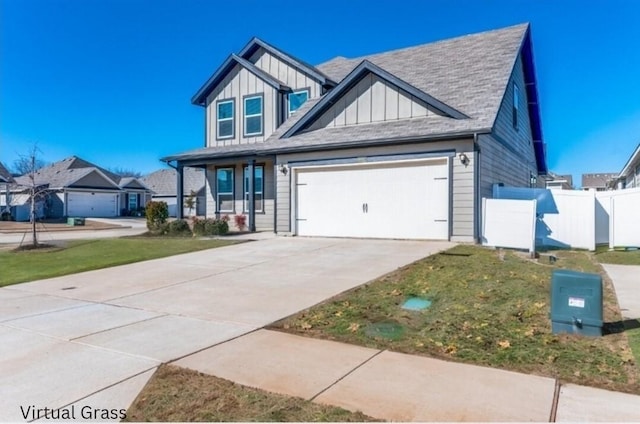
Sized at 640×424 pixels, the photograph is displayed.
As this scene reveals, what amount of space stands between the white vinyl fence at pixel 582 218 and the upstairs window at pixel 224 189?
11.2 meters

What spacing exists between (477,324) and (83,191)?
4172 cm

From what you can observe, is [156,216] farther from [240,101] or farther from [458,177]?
[458,177]

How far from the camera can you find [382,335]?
15.5ft

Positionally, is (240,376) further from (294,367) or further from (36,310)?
(36,310)

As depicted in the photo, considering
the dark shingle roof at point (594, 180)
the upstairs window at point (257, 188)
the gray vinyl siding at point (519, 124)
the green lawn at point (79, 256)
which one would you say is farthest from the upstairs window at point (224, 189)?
the dark shingle roof at point (594, 180)

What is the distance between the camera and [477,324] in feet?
16.3

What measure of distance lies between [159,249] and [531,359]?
1085cm

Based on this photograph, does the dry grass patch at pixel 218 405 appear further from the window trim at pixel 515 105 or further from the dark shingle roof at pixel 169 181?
the dark shingle roof at pixel 169 181

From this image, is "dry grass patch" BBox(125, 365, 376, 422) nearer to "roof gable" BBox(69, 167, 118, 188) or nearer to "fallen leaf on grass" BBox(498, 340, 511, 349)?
"fallen leaf on grass" BBox(498, 340, 511, 349)

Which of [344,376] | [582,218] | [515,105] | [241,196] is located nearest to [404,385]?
[344,376]

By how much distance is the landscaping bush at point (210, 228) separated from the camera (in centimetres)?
1652

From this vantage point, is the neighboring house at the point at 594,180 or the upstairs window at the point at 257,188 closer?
the upstairs window at the point at 257,188

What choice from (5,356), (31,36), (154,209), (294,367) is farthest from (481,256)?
(31,36)

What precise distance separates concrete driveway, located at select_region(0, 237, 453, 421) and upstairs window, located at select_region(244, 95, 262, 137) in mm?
9032
